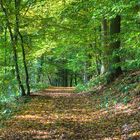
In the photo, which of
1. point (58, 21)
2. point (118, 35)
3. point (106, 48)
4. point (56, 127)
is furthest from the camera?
point (58, 21)

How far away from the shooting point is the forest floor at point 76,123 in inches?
390

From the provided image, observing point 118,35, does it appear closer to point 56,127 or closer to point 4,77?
point 56,127

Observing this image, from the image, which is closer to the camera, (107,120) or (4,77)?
(107,120)

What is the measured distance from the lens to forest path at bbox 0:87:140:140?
392 inches

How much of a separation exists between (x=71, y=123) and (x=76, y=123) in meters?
0.17

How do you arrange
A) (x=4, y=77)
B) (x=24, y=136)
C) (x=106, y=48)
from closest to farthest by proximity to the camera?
1. (x=24, y=136)
2. (x=106, y=48)
3. (x=4, y=77)

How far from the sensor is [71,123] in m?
12.0

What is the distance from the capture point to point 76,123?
39.3 feet

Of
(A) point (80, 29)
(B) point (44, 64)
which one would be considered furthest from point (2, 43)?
(B) point (44, 64)

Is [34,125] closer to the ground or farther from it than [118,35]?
closer to the ground

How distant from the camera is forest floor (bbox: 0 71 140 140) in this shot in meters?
9.91

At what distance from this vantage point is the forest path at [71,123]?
32.7 feet

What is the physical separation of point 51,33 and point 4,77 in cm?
458

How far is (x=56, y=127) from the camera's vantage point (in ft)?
37.1
